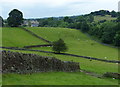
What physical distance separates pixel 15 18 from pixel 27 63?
98.2 metres

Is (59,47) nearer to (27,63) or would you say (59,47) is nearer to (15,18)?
(27,63)

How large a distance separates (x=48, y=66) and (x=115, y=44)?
228ft

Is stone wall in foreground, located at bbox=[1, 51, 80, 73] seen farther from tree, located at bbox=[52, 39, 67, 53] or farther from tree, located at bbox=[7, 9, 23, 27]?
tree, located at bbox=[7, 9, 23, 27]

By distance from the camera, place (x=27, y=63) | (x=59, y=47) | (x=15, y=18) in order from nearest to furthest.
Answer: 1. (x=27, y=63)
2. (x=59, y=47)
3. (x=15, y=18)

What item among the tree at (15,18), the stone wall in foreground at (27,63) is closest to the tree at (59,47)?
the stone wall in foreground at (27,63)

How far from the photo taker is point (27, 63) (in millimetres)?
22109

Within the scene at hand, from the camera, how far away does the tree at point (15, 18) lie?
114750mm

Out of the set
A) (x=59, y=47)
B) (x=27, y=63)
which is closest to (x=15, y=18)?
(x=59, y=47)

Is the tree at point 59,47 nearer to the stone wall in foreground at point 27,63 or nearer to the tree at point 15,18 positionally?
the stone wall in foreground at point 27,63

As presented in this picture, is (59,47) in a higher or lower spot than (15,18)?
lower

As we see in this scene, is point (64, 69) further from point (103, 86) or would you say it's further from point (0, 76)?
point (0, 76)

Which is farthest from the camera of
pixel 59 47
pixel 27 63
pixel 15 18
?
pixel 15 18

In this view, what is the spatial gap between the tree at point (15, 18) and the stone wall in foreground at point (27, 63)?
9137 cm

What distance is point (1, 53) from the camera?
19281 millimetres
